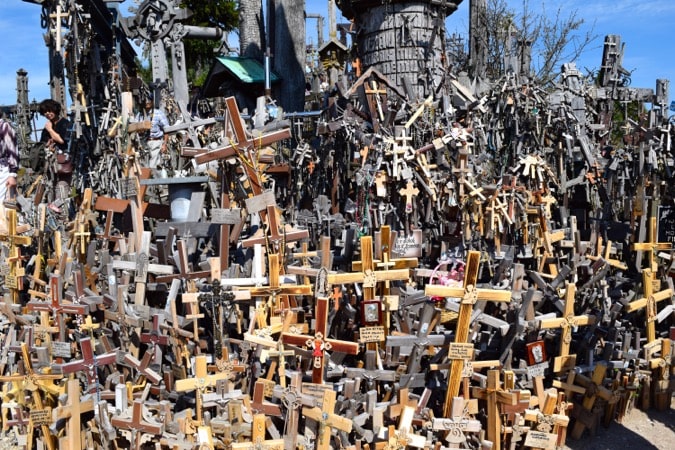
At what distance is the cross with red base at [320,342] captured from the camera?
402 cm

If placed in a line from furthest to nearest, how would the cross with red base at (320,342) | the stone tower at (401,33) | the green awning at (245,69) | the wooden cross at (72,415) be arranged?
the green awning at (245,69), the stone tower at (401,33), the wooden cross at (72,415), the cross with red base at (320,342)

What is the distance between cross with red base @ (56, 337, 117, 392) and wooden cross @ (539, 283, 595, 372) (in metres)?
3.06

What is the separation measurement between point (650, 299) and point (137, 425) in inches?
159

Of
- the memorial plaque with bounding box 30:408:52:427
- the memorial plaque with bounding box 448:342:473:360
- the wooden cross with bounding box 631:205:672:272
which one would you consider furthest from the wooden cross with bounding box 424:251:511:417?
the memorial plaque with bounding box 30:408:52:427

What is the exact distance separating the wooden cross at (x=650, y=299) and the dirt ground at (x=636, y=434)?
62cm

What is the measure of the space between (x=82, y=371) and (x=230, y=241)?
4.75 feet

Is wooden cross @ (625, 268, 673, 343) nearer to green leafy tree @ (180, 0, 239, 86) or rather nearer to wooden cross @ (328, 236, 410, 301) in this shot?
wooden cross @ (328, 236, 410, 301)

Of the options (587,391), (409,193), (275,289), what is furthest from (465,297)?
(409,193)

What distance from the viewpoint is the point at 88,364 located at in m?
4.41

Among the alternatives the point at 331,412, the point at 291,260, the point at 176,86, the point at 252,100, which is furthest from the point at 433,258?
the point at 252,100

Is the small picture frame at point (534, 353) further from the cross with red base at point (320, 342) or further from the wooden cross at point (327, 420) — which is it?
the wooden cross at point (327, 420)

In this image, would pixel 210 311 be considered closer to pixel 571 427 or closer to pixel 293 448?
pixel 293 448

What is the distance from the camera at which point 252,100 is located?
14.9m

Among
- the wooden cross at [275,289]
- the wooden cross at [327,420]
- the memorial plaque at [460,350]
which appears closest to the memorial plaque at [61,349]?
the wooden cross at [275,289]
